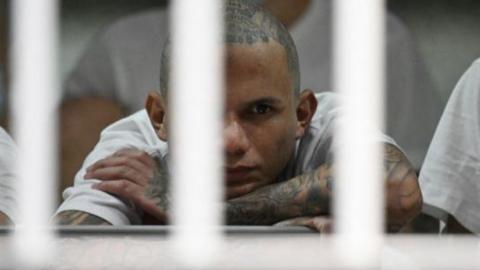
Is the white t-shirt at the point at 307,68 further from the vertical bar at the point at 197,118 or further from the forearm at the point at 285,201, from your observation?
the forearm at the point at 285,201

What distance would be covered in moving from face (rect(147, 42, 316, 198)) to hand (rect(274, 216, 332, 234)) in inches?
5.5

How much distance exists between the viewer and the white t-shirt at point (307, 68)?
21.9ft

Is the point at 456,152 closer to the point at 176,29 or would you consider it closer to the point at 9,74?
the point at 176,29

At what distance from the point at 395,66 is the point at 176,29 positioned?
2.15 feet

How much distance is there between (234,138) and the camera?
21.7 feet

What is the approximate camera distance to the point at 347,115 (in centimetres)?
664

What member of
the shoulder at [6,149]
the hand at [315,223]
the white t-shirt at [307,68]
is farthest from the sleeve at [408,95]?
the shoulder at [6,149]

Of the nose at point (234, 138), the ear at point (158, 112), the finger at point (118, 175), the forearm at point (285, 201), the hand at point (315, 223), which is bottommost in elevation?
the hand at point (315, 223)

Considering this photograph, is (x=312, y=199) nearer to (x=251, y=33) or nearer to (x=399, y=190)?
(x=399, y=190)

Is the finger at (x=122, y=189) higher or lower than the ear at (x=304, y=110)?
lower

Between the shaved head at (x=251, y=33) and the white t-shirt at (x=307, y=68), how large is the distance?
0.08 ft

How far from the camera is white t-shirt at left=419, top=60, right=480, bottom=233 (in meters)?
6.67

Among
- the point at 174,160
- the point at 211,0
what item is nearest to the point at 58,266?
the point at 174,160

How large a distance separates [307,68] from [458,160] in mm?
528
